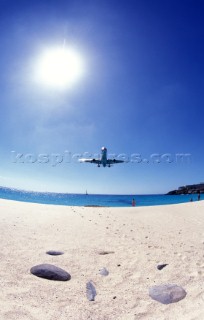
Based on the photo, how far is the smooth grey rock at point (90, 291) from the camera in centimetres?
465

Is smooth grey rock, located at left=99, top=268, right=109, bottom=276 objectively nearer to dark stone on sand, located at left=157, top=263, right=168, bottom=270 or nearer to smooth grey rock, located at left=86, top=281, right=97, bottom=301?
smooth grey rock, located at left=86, top=281, right=97, bottom=301

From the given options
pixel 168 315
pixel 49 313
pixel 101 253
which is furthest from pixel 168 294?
pixel 101 253

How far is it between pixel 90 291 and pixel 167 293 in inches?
68.2

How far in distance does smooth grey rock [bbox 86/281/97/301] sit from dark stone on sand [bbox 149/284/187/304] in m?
1.29

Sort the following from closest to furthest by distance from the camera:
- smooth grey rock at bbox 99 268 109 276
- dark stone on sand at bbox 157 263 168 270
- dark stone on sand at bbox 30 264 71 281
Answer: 1. dark stone on sand at bbox 30 264 71 281
2. smooth grey rock at bbox 99 268 109 276
3. dark stone on sand at bbox 157 263 168 270

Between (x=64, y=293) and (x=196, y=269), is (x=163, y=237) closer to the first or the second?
(x=196, y=269)

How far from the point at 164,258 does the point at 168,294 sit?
278cm

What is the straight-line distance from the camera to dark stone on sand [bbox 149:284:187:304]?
4.59 meters

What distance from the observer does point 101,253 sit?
25.6 ft

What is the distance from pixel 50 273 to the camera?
5.53m

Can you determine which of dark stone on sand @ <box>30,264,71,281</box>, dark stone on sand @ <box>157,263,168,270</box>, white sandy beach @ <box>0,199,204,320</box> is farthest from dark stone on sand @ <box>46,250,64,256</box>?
dark stone on sand @ <box>157,263,168,270</box>

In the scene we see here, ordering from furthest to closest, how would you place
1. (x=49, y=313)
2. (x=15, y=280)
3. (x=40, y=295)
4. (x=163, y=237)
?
(x=163, y=237) → (x=15, y=280) → (x=40, y=295) → (x=49, y=313)

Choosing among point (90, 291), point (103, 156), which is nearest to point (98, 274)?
point (90, 291)

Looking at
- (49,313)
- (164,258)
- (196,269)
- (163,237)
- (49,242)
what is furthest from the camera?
(163,237)
